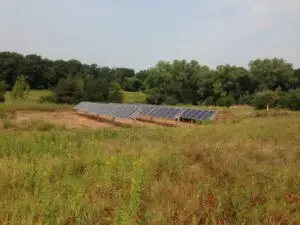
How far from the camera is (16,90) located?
51.8 meters

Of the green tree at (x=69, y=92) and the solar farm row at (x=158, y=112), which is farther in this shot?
the green tree at (x=69, y=92)

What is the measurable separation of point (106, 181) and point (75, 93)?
57.1m

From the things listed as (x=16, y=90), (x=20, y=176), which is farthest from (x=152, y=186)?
(x=16, y=90)

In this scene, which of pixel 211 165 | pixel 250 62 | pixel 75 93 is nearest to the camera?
pixel 211 165

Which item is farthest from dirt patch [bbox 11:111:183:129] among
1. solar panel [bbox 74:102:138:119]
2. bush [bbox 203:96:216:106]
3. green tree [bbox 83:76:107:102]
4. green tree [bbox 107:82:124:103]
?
bush [bbox 203:96:216:106]

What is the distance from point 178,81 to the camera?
74125 millimetres

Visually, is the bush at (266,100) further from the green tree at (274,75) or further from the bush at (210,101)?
the green tree at (274,75)

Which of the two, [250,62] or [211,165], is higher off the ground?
[250,62]

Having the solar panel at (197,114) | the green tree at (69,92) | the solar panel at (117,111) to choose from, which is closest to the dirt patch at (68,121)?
the solar panel at (117,111)

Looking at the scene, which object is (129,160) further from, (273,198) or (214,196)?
(273,198)

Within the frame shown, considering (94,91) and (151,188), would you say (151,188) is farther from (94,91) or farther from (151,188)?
(94,91)

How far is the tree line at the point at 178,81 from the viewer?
62.0m

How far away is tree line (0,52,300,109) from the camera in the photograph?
62000mm

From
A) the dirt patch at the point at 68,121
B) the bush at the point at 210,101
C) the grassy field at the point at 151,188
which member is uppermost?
the bush at the point at 210,101
